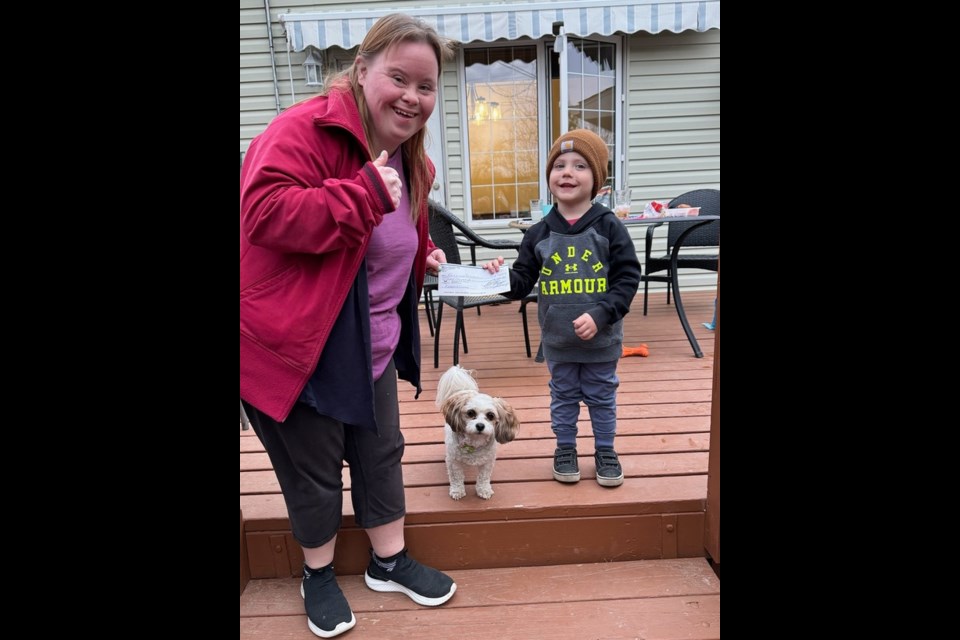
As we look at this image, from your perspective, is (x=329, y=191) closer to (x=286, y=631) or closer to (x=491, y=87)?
(x=286, y=631)

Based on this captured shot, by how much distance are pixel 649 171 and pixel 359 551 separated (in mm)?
4953

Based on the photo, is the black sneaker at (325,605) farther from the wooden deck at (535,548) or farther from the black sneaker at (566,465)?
the black sneaker at (566,465)

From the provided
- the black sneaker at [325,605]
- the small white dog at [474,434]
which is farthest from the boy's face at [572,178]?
the black sneaker at [325,605]

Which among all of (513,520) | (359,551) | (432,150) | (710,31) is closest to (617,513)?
(513,520)

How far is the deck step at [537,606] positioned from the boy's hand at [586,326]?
0.79 metres

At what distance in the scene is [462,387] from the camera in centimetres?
196

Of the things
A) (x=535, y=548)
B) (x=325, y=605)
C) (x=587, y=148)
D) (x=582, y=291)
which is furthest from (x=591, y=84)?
(x=325, y=605)

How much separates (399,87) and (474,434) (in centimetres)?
109

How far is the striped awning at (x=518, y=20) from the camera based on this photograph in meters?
4.64

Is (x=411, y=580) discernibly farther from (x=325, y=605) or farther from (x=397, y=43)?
(x=397, y=43)

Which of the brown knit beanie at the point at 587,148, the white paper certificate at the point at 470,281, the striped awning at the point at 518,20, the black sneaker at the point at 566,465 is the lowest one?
the black sneaker at the point at 566,465

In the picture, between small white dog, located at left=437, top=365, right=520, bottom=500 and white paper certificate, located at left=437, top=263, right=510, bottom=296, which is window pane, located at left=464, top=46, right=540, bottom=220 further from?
small white dog, located at left=437, top=365, right=520, bottom=500

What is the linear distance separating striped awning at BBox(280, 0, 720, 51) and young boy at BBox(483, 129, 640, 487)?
344cm

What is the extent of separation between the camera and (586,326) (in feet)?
5.71
